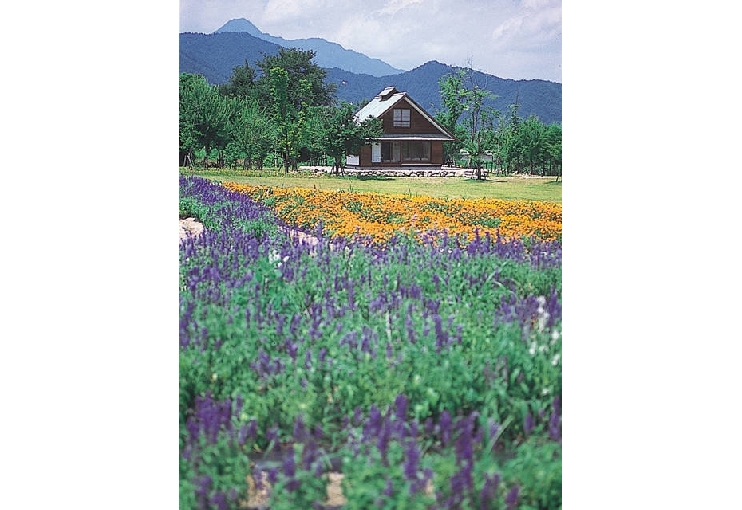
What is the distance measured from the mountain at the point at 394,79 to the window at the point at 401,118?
115mm

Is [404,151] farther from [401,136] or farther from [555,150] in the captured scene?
[555,150]

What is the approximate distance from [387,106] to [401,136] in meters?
0.20

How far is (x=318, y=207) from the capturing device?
4.94m

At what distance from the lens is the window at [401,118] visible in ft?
15.9

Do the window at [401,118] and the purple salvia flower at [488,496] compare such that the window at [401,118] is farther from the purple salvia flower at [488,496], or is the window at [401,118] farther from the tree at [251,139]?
the purple salvia flower at [488,496]

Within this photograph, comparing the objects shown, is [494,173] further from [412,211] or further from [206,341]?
[206,341]

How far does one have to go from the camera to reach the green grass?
474 centimetres

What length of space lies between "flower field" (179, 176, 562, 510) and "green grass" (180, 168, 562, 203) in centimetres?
6

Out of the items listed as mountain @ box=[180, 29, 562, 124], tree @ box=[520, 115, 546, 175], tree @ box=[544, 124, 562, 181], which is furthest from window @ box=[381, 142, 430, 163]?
tree @ box=[544, 124, 562, 181]

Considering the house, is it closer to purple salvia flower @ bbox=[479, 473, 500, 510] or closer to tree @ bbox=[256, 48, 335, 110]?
tree @ bbox=[256, 48, 335, 110]

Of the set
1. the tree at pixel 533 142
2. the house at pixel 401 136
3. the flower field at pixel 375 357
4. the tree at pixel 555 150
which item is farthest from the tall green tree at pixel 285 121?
the tree at pixel 555 150

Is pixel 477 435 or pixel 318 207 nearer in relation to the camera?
pixel 477 435
